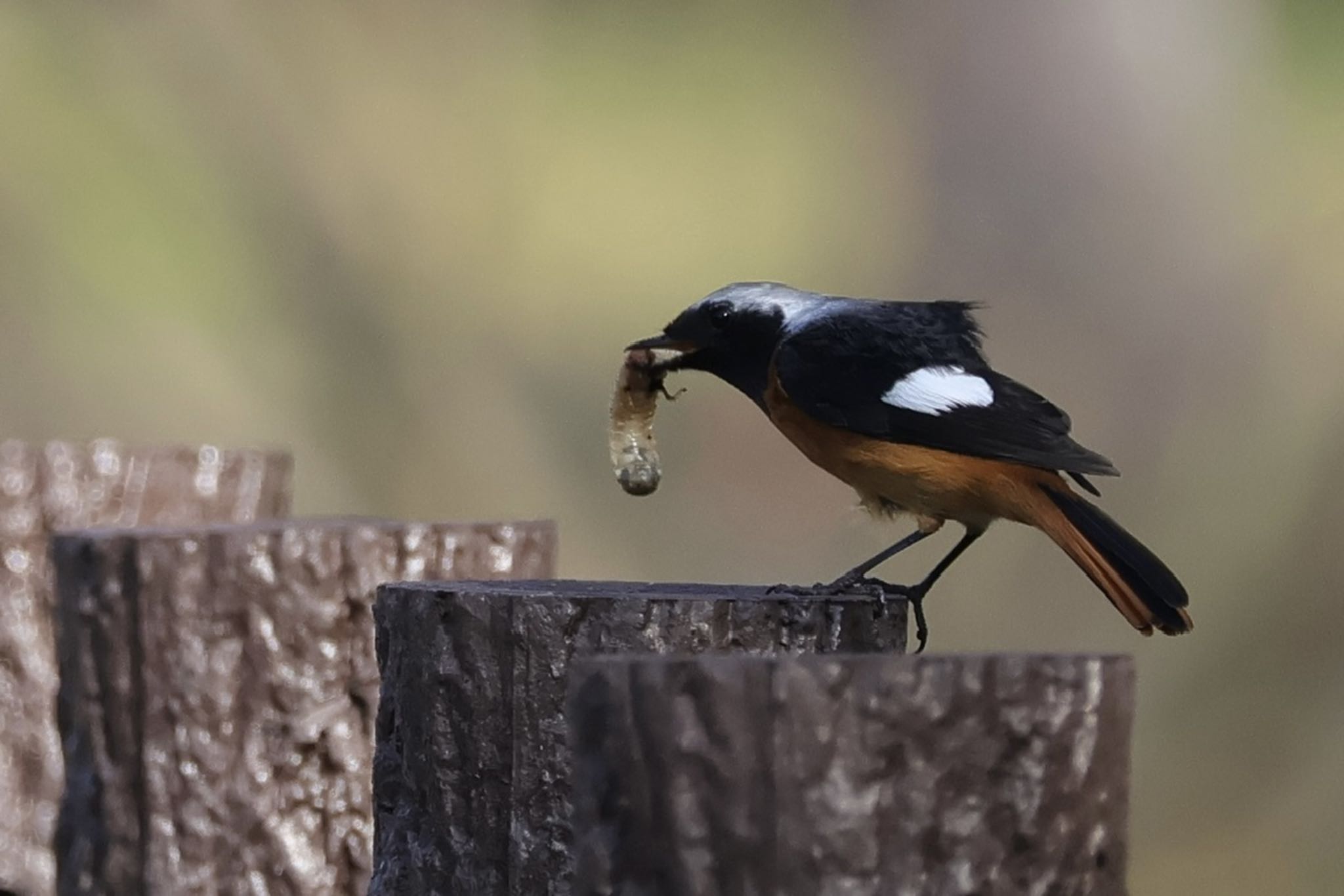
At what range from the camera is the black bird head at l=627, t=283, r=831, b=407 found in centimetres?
384

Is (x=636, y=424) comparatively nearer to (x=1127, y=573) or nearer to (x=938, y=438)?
(x=938, y=438)

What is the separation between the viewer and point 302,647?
333 cm

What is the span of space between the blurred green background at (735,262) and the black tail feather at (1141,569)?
201 inches

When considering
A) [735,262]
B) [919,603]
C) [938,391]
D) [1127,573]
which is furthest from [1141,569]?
[735,262]

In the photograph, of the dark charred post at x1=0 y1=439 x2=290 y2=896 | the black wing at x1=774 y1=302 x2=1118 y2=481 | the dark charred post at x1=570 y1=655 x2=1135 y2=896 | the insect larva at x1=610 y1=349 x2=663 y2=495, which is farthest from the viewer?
the dark charred post at x1=0 y1=439 x2=290 y2=896

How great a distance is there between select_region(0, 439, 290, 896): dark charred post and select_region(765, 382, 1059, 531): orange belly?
182 centimetres

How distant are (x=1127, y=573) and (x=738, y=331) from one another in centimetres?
111

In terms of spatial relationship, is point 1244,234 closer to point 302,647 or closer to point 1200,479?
point 1200,479

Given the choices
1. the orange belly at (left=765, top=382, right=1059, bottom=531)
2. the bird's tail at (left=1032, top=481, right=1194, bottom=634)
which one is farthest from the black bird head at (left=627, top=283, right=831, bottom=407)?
the bird's tail at (left=1032, top=481, right=1194, bottom=634)

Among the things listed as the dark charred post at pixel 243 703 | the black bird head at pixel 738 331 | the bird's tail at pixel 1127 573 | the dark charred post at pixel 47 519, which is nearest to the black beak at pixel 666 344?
the black bird head at pixel 738 331

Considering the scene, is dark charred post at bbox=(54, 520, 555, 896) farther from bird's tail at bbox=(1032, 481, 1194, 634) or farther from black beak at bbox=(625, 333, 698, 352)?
bird's tail at bbox=(1032, 481, 1194, 634)

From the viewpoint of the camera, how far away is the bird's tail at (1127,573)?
3.07m

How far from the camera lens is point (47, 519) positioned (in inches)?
175

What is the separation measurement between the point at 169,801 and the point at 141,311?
24.1 ft
